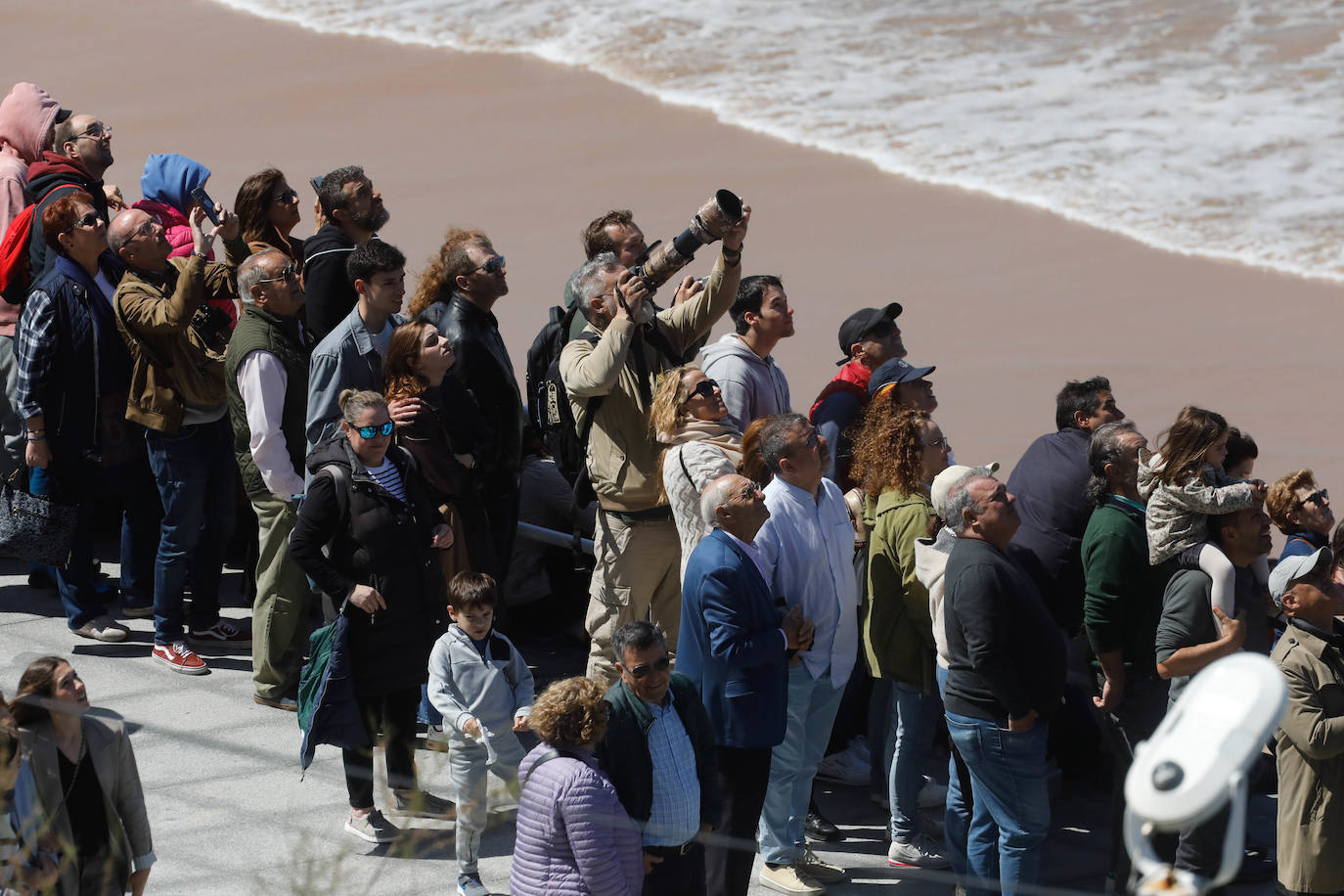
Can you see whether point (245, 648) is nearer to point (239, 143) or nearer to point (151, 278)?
point (151, 278)

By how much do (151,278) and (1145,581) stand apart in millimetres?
4003

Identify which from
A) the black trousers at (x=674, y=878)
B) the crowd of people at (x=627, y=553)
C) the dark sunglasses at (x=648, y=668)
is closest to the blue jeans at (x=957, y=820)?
the crowd of people at (x=627, y=553)

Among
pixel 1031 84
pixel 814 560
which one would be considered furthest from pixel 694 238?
pixel 1031 84

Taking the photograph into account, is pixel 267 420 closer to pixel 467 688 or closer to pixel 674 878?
pixel 467 688

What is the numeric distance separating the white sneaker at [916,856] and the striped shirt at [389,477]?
204 cm

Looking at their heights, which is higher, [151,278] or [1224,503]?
[151,278]

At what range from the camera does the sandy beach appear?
10969mm

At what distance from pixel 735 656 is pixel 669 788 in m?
0.56

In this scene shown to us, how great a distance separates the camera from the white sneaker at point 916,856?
5.61m

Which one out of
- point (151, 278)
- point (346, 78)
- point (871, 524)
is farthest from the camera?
point (346, 78)

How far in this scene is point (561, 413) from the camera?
246 inches

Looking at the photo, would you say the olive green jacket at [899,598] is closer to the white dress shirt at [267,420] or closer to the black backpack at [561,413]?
the black backpack at [561,413]

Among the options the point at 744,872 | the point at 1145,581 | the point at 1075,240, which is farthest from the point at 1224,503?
the point at 1075,240

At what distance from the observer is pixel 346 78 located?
2003 cm
